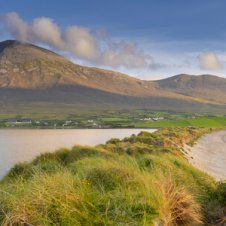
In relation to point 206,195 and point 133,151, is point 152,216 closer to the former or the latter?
point 206,195

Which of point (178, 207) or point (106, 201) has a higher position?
point (106, 201)

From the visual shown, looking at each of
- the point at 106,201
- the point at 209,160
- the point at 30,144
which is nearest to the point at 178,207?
the point at 106,201

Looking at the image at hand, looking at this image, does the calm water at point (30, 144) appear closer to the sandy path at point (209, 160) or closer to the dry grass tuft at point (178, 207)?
the sandy path at point (209, 160)

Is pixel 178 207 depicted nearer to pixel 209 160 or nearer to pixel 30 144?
pixel 209 160

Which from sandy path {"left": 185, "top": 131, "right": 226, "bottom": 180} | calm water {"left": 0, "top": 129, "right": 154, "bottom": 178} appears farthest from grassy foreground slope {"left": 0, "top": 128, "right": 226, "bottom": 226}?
calm water {"left": 0, "top": 129, "right": 154, "bottom": 178}

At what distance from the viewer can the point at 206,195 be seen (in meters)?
12.9

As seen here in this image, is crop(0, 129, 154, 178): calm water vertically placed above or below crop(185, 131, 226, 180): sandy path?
below

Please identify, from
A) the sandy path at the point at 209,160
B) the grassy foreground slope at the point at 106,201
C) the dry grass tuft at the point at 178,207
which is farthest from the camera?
the sandy path at the point at 209,160

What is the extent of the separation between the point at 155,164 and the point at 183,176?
109 centimetres

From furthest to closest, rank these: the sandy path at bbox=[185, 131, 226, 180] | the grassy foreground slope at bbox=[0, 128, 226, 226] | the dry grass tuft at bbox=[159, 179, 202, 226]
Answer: the sandy path at bbox=[185, 131, 226, 180], the dry grass tuft at bbox=[159, 179, 202, 226], the grassy foreground slope at bbox=[0, 128, 226, 226]

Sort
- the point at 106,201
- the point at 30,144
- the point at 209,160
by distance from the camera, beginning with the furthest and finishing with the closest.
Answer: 1. the point at 30,144
2. the point at 209,160
3. the point at 106,201

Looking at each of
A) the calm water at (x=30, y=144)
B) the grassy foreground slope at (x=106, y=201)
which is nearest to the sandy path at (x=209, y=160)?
the calm water at (x=30, y=144)

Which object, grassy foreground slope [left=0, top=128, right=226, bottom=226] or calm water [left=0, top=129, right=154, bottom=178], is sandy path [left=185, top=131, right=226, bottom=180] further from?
grassy foreground slope [left=0, top=128, right=226, bottom=226]

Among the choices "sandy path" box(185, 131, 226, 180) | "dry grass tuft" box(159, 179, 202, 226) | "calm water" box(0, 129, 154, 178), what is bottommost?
"calm water" box(0, 129, 154, 178)
